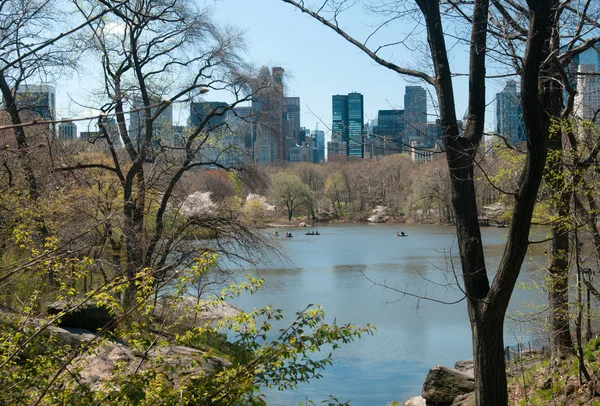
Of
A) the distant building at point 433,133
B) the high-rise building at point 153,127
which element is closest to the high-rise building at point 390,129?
the distant building at point 433,133

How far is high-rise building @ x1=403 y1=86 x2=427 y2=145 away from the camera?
17.0 feet

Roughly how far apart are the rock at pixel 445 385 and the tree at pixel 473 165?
5008 mm

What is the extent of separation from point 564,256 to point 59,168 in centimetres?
952

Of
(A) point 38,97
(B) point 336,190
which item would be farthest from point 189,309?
(B) point 336,190

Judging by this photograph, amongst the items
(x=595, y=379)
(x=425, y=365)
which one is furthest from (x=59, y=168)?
(x=595, y=379)

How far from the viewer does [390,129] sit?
538 centimetres

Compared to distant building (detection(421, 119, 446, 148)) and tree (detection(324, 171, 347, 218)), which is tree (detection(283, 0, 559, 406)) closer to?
distant building (detection(421, 119, 446, 148))

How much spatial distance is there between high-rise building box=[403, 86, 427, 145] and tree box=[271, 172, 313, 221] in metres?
57.1

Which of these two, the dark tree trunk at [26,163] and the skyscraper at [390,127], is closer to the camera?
the skyscraper at [390,127]

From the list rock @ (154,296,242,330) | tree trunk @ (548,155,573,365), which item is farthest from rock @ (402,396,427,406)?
rock @ (154,296,242,330)

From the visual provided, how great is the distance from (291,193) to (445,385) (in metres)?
54.9

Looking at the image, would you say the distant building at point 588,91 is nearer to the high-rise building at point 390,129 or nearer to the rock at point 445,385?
the high-rise building at point 390,129

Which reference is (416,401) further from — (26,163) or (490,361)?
(26,163)

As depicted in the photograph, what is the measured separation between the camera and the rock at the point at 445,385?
9391mm
